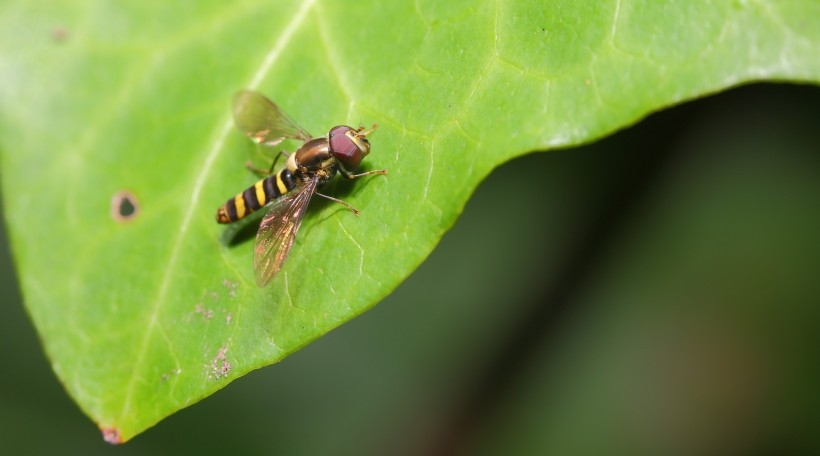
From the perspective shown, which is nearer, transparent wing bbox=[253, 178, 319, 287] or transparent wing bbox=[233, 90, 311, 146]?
transparent wing bbox=[253, 178, 319, 287]

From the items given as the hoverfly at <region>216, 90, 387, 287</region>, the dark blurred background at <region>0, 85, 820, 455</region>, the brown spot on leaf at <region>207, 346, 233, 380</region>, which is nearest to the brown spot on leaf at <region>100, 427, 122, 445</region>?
the brown spot on leaf at <region>207, 346, 233, 380</region>

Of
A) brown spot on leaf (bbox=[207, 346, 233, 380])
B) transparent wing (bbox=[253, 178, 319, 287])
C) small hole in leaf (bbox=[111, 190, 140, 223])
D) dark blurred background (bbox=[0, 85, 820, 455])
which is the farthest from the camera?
dark blurred background (bbox=[0, 85, 820, 455])

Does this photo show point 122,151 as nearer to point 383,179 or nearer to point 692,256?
point 383,179

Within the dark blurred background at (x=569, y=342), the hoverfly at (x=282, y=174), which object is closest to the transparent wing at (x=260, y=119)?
the hoverfly at (x=282, y=174)

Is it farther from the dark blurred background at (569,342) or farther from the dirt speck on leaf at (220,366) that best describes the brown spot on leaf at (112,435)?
the dark blurred background at (569,342)

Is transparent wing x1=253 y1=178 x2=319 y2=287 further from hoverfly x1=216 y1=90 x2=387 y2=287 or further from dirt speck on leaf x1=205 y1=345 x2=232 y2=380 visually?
dirt speck on leaf x1=205 y1=345 x2=232 y2=380

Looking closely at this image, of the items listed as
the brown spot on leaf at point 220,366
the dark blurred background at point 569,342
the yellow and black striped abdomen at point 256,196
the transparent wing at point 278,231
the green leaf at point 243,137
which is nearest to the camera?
the green leaf at point 243,137

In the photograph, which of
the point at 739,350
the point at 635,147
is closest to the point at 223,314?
the point at 635,147
